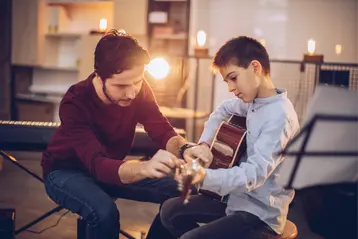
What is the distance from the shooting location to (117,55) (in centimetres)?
193

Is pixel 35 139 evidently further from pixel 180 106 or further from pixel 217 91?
pixel 217 91

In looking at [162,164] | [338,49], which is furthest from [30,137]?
[338,49]

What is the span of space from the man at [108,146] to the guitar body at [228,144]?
6cm

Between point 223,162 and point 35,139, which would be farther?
point 35,139

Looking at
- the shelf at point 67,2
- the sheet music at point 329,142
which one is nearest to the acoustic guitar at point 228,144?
the sheet music at point 329,142

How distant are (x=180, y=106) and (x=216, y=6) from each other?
124 cm

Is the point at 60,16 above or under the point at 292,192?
above

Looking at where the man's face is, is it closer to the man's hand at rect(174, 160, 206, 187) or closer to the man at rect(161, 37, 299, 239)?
the man at rect(161, 37, 299, 239)

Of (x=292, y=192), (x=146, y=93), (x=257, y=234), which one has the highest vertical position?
(x=146, y=93)

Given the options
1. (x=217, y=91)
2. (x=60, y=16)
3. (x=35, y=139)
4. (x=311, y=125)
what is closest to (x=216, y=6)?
(x=217, y=91)

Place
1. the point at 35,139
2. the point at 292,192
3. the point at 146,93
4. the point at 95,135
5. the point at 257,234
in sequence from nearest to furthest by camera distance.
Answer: the point at 257,234
the point at 292,192
the point at 95,135
the point at 146,93
the point at 35,139

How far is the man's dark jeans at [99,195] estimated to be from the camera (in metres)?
1.89

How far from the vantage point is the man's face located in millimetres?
1961

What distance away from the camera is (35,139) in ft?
8.63
